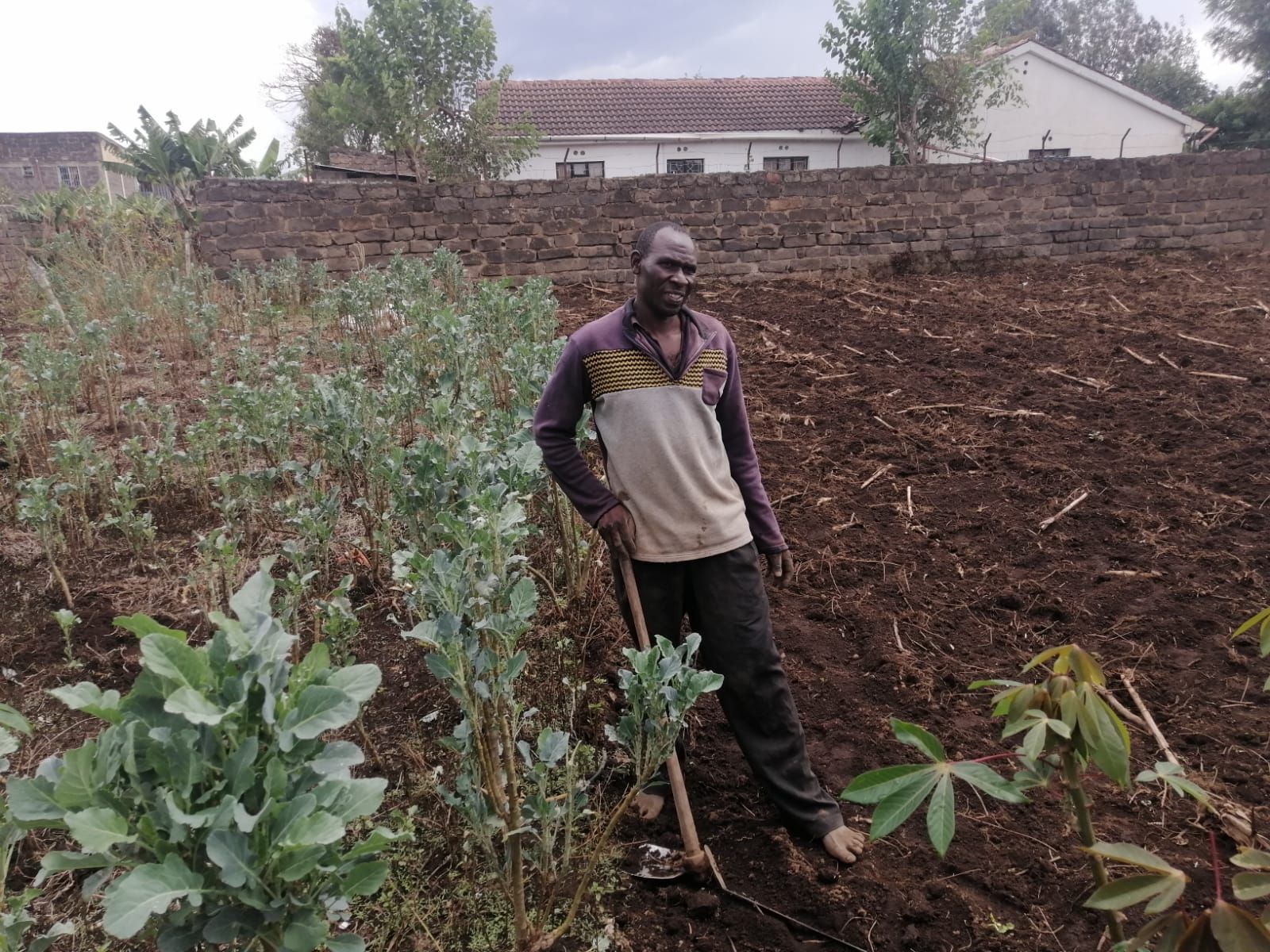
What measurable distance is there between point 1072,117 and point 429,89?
1668 centimetres

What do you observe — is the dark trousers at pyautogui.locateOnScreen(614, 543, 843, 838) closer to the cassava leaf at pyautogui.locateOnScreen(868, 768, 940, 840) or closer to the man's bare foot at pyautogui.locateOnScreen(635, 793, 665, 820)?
the man's bare foot at pyautogui.locateOnScreen(635, 793, 665, 820)

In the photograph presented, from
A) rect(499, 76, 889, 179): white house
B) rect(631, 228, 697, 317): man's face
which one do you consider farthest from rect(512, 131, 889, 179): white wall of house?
rect(631, 228, 697, 317): man's face

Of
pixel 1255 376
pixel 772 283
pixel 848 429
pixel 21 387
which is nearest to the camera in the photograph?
pixel 21 387

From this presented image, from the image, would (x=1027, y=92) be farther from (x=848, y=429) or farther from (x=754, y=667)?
(x=754, y=667)

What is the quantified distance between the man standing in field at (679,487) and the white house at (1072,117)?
22.6 metres

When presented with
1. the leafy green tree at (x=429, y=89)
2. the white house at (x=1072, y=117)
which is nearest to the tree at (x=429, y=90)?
the leafy green tree at (x=429, y=89)

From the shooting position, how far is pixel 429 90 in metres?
18.5

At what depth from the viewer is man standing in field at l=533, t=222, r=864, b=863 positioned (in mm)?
2270

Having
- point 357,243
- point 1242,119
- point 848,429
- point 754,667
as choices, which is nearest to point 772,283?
point 357,243

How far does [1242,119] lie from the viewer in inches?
908

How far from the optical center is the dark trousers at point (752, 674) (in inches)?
91.2

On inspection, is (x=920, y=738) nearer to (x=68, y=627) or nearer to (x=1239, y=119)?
(x=68, y=627)

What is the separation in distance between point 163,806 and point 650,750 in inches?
39.7

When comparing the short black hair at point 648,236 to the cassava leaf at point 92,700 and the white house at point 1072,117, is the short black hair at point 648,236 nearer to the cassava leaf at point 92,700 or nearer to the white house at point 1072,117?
the cassava leaf at point 92,700
